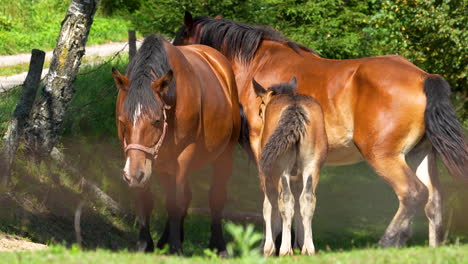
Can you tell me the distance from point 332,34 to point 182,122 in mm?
8225

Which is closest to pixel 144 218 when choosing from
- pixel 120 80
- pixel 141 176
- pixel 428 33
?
pixel 141 176

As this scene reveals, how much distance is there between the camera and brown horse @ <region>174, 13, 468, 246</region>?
919 cm

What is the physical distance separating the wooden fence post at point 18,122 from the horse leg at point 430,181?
4.84 metres

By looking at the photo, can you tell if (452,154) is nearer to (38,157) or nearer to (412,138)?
(412,138)

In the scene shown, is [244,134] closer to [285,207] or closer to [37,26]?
[285,207]

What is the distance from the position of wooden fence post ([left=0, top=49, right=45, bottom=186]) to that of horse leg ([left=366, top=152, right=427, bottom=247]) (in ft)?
14.8

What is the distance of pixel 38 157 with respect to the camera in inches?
468

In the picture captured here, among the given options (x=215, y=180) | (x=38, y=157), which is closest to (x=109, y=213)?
(x=38, y=157)

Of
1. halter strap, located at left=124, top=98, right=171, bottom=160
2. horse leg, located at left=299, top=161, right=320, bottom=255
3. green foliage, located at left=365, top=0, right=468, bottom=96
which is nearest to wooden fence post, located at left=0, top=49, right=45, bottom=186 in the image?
halter strap, located at left=124, top=98, right=171, bottom=160

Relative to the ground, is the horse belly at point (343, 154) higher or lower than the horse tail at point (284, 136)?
lower

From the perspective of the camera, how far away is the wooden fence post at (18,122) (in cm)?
1122

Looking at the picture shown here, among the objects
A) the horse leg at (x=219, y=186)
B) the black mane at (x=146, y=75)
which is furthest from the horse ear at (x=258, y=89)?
the black mane at (x=146, y=75)

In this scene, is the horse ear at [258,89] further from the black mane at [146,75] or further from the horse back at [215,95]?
the black mane at [146,75]

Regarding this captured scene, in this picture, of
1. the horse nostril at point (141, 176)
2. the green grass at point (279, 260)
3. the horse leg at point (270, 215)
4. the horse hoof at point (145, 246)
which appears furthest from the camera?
the horse hoof at point (145, 246)
